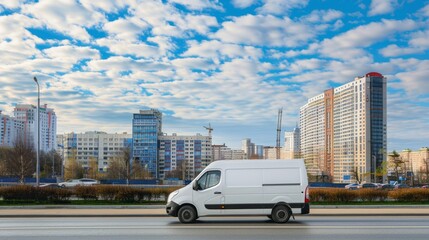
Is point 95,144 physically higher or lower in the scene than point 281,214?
higher

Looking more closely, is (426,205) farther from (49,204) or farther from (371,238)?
(49,204)

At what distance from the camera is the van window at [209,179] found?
57.4ft

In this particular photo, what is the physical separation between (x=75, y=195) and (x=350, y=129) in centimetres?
12102

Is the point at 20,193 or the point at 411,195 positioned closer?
the point at 20,193

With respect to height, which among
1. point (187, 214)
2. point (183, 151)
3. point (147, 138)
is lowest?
point (187, 214)

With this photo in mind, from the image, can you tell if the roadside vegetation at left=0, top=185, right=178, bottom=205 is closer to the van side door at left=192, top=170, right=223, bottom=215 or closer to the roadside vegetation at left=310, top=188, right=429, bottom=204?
the roadside vegetation at left=310, top=188, right=429, bottom=204

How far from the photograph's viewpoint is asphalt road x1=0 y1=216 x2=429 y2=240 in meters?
13.3

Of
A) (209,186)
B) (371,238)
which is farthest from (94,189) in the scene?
(371,238)

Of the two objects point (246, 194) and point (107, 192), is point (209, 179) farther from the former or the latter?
point (107, 192)

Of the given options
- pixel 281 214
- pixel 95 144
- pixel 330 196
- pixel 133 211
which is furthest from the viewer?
pixel 95 144

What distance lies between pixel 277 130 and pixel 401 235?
348 feet

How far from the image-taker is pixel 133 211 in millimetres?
22406

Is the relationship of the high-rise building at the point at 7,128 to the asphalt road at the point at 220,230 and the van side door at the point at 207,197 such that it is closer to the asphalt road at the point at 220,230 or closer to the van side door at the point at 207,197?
the asphalt road at the point at 220,230

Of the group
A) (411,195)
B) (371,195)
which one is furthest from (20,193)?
(411,195)
